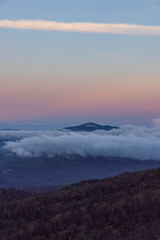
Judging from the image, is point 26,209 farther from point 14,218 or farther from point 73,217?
point 73,217

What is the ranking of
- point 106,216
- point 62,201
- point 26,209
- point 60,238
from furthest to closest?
point 62,201
point 26,209
point 106,216
point 60,238

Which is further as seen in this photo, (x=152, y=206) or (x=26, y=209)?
(x=26, y=209)

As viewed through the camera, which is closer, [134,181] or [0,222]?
[0,222]

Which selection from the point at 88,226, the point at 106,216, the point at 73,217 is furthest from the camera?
the point at 73,217

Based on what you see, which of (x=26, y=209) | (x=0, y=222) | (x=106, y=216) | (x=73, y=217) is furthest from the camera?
(x=26, y=209)

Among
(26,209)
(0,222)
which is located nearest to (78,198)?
(26,209)

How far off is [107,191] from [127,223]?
5724 centimetres

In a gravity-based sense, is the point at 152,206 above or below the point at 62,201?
above

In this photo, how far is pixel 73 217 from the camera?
68.6 m

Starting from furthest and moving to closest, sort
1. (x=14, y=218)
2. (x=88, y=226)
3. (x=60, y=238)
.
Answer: (x=14, y=218)
(x=88, y=226)
(x=60, y=238)

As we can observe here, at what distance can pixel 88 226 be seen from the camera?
56438 millimetres

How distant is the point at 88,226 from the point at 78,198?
5243 centimetres

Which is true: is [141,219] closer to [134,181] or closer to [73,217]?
[73,217]

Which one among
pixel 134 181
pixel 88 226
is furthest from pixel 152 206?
pixel 134 181
